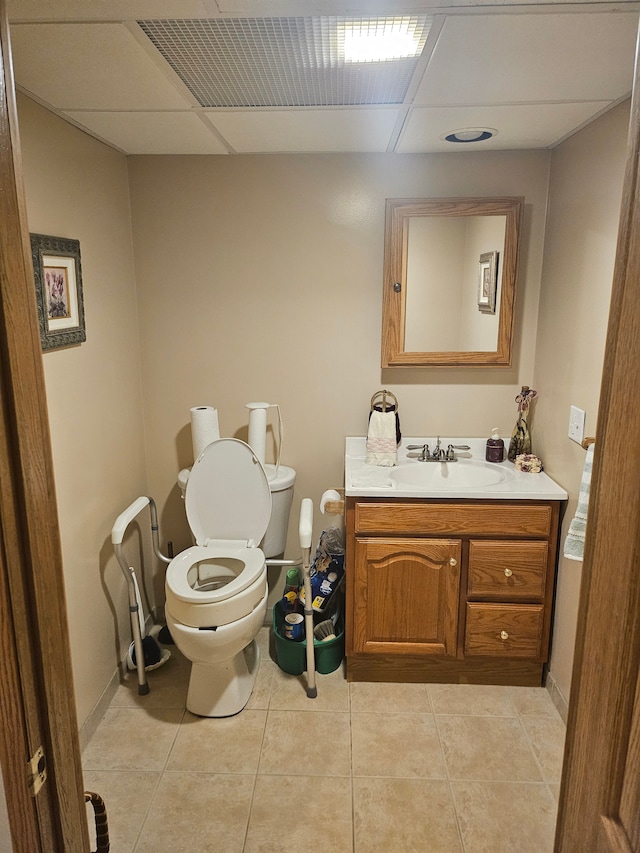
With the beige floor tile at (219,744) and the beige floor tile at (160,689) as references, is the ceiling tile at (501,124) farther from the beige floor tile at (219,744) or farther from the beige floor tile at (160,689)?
the beige floor tile at (160,689)

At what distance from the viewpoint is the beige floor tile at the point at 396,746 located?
6.86ft

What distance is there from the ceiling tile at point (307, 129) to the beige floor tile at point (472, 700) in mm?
2257

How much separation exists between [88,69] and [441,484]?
6.64ft

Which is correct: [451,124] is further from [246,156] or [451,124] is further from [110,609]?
[110,609]

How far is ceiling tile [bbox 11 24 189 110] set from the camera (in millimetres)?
1397

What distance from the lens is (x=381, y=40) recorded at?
1.46 meters

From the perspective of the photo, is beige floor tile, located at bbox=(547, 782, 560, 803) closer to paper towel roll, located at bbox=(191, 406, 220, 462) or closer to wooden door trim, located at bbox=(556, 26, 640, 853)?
wooden door trim, located at bbox=(556, 26, 640, 853)

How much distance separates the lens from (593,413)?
2.04 meters

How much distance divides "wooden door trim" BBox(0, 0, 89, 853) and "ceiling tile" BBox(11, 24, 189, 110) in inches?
34.1

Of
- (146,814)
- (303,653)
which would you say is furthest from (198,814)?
(303,653)

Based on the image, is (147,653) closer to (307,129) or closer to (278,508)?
(278,508)

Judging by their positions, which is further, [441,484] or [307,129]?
[441,484]

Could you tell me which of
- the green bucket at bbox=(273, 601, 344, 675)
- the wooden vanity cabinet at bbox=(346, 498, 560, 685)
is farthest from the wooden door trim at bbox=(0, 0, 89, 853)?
the green bucket at bbox=(273, 601, 344, 675)

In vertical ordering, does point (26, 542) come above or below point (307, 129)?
below
